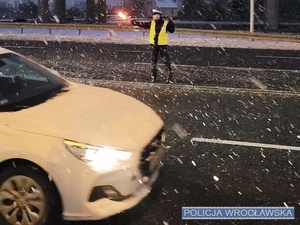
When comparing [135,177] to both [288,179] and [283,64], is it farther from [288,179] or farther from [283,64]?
[283,64]

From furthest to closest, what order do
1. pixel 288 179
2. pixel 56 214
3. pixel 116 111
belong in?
pixel 288 179, pixel 116 111, pixel 56 214

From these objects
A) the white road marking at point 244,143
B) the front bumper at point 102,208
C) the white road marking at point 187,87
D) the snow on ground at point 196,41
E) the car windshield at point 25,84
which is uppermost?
the car windshield at point 25,84

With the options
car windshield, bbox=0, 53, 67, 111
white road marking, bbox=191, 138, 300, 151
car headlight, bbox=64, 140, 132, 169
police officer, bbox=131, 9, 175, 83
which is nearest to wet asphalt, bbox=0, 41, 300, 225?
white road marking, bbox=191, 138, 300, 151

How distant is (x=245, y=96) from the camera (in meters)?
10.6

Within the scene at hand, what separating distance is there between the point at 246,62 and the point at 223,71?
2564 mm

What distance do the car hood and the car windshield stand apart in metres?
0.15

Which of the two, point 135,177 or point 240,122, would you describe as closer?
point 135,177

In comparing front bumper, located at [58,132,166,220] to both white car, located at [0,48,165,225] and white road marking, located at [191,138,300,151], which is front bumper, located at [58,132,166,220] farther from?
white road marking, located at [191,138,300,151]

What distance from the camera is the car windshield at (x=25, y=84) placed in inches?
186

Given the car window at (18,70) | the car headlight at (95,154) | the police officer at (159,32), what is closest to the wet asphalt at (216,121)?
the car headlight at (95,154)

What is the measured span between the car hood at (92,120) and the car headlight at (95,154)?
0.05m

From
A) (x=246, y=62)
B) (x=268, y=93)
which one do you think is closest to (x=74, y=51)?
(x=246, y=62)

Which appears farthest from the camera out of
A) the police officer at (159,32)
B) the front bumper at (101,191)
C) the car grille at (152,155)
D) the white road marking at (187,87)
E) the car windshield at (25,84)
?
the police officer at (159,32)

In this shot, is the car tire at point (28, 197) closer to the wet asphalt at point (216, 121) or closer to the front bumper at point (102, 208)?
the front bumper at point (102, 208)
